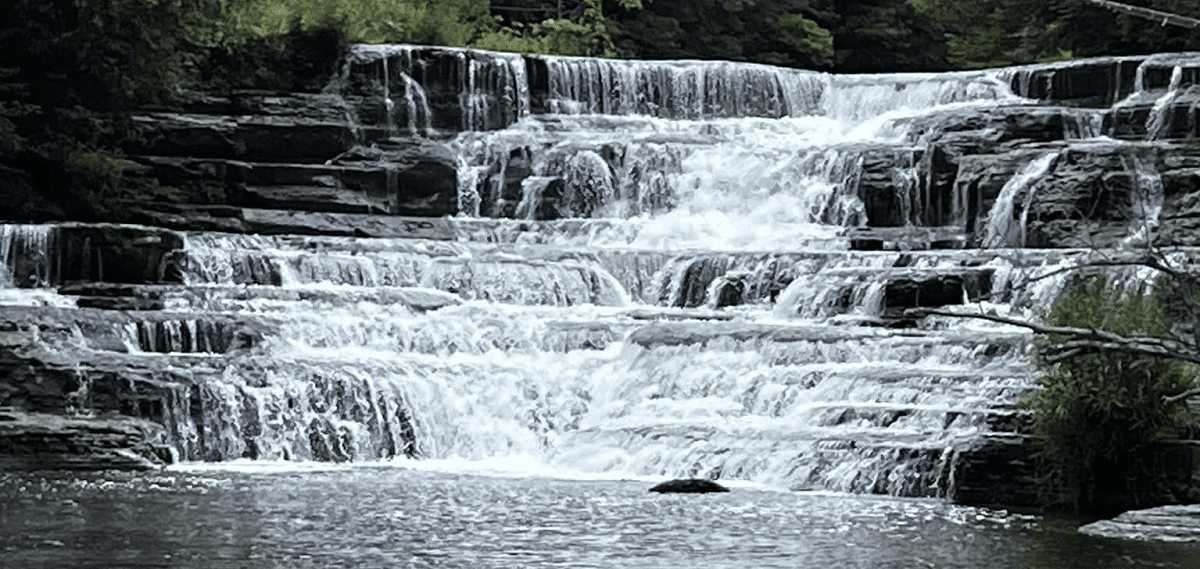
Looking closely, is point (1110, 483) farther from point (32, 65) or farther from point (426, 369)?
point (32, 65)

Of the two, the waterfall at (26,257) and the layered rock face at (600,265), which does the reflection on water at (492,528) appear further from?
the waterfall at (26,257)

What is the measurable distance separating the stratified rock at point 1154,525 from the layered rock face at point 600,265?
1625 mm

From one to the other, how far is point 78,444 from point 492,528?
6357 mm

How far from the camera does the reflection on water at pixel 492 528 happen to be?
1170cm

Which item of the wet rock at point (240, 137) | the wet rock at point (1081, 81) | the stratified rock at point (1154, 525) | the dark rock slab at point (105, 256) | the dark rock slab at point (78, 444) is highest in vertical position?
the wet rock at point (1081, 81)

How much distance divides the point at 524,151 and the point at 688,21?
11.6 metres

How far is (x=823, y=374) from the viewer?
19.4m

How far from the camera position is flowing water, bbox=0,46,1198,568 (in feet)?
43.2

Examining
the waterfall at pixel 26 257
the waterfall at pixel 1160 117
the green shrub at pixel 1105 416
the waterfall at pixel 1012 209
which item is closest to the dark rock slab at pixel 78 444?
the waterfall at pixel 26 257

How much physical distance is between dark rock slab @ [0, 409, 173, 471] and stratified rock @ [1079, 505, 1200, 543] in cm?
855

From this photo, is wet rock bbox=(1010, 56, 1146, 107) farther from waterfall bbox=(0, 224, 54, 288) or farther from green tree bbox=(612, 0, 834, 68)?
waterfall bbox=(0, 224, 54, 288)

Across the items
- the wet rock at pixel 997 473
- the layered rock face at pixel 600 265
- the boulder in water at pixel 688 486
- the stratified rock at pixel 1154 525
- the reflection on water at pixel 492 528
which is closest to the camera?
the reflection on water at pixel 492 528

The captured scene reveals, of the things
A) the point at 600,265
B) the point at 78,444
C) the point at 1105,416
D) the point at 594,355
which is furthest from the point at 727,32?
the point at 1105,416

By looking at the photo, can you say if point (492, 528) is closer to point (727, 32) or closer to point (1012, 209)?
point (1012, 209)
